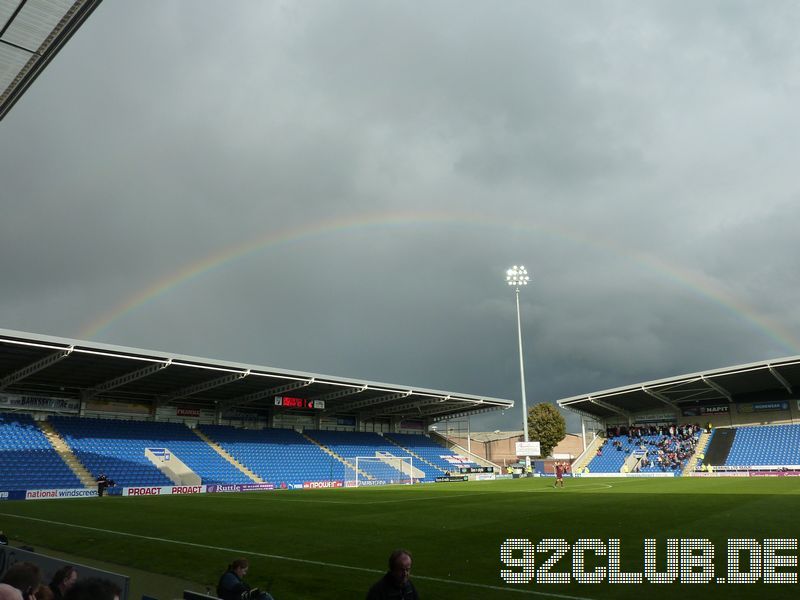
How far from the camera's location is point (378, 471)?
5719cm

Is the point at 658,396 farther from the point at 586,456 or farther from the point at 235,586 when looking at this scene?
the point at 235,586

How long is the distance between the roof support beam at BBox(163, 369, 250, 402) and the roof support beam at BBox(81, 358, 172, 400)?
5.76 meters

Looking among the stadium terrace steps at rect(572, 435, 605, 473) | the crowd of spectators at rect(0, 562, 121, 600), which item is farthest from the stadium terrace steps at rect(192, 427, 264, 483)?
the crowd of spectators at rect(0, 562, 121, 600)

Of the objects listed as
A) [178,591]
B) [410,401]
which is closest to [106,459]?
[410,401]

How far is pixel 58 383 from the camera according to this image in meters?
46.7

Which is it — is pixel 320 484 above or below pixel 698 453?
below

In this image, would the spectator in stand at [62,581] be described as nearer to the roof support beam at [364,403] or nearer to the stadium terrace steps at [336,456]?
the stadium terrace steps at [336,456]

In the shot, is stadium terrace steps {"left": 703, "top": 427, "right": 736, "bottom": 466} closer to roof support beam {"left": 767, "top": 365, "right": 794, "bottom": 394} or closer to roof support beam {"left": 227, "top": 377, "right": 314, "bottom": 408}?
roof support beam {"left": 767, "top": 365, "right": 794, "bottom": 394}

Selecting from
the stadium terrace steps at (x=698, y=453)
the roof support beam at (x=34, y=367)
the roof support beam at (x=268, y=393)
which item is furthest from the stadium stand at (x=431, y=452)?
the roof support beam at (x=34, y=367)

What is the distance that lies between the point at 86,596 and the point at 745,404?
7703cm

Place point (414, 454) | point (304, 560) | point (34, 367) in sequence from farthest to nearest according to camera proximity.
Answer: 1. point (414, 454)
2. point (34, 367)
3. point (304, 560)

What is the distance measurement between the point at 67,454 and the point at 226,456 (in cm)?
1289

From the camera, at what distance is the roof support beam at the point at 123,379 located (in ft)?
138

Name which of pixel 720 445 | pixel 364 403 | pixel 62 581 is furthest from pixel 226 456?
pixel 720 445
